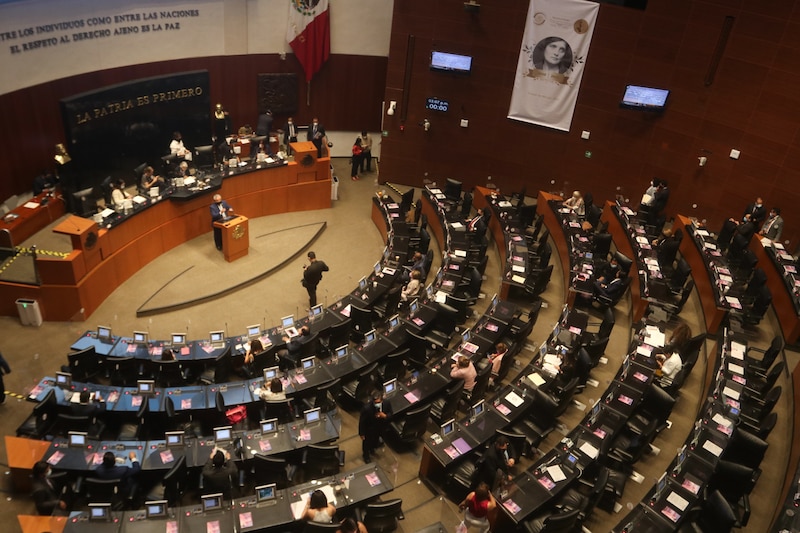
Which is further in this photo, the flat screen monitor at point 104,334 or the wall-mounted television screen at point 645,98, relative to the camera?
the wall-mounted television screen at point 645,98

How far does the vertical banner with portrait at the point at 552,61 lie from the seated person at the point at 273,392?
11.9m

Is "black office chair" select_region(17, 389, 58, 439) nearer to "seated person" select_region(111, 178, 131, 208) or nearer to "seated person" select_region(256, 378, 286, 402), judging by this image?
"seated person" select_region(256, 378, 286, 402)

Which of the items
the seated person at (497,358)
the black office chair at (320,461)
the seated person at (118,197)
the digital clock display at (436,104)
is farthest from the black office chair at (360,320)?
the digital clock display at (436,104)

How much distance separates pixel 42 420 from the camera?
9750 millimetres

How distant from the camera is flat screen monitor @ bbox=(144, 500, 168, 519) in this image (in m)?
7.96

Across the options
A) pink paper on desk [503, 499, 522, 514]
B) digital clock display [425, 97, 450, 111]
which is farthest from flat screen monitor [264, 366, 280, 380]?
digital clock display [425, 97, 450, 111]

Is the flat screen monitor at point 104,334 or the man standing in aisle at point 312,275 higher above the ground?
the man standing in aisle at point 312,275

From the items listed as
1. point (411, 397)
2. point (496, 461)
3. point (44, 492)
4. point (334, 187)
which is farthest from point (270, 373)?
point (334, 187)

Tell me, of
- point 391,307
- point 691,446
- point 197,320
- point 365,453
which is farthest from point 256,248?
point 691,446

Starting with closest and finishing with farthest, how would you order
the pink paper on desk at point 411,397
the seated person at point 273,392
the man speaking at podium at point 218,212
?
the seated person at point 273,392 → the pink paper on desk at point 411,397 → the man speaking at podium at point 218,212

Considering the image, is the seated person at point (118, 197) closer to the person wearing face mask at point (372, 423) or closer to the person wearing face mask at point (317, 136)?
the person wearing face mask at point (317, 136)

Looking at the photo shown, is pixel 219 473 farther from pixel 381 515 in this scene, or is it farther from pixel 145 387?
pixel 145 387

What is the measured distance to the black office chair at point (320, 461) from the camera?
9.10 m

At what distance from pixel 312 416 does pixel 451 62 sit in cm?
1218
